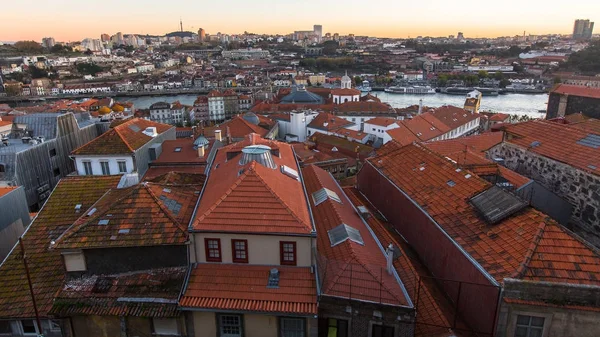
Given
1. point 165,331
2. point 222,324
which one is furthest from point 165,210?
point 222,324

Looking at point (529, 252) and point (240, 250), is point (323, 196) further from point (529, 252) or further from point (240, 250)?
point (529, 252)

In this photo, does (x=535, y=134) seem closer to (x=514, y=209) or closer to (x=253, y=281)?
(x=514, y=209)

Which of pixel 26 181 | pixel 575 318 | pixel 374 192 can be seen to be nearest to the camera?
pixel 575 318

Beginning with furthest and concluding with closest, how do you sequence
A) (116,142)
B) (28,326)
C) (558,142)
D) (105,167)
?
(116,142) < (105,167) < (558,142) < (28,326)

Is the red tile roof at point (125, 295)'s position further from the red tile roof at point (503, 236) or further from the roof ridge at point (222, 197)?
the red tile roof at point (503, 236)

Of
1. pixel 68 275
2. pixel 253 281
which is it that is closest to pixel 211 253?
pixel 253 281

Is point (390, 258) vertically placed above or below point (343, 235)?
below

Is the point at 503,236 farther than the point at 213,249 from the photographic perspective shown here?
No

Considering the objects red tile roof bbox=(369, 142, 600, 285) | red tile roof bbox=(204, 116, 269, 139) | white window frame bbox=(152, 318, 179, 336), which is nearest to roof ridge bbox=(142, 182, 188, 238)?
white window frame bbox=(152, 318, 179, 336)
